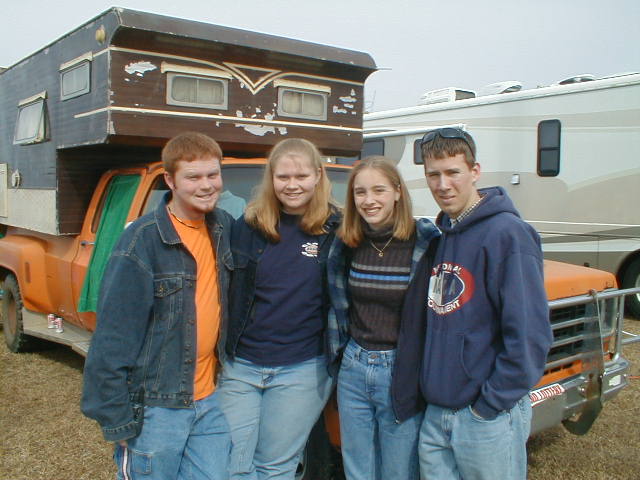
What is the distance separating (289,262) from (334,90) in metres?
2.76

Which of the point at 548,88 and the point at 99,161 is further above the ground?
the point at 548,88

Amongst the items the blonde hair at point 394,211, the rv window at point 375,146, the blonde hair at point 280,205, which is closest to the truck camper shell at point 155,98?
the blonde hair at point 280,205

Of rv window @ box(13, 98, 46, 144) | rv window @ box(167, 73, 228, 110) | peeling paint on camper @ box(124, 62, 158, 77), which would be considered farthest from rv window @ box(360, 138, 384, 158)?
peeling paint on camper @ box(124, 62, 158, 77)

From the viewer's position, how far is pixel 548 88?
28.0 feet

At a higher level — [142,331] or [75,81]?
[75,81]

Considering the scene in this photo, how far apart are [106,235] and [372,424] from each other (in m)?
2.79

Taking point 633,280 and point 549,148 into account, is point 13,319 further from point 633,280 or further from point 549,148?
point 633,280

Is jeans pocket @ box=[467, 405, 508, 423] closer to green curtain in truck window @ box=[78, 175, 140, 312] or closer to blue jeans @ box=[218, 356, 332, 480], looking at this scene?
blue jeans @ box=[218, 356, 332, 480]

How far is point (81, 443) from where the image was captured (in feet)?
13.3

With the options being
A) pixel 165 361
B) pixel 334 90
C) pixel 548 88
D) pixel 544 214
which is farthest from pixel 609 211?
pixel 165 361

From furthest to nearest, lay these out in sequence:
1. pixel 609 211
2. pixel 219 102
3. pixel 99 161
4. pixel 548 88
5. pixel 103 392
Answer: pixel 548 88
pixel 609 211
pixel 99 161
pixel 219 102
pixel 103 392

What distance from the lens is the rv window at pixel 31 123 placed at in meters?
5.11

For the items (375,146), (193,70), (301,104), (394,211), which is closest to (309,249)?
(394,211)

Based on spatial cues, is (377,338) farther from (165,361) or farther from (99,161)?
(99,161)
